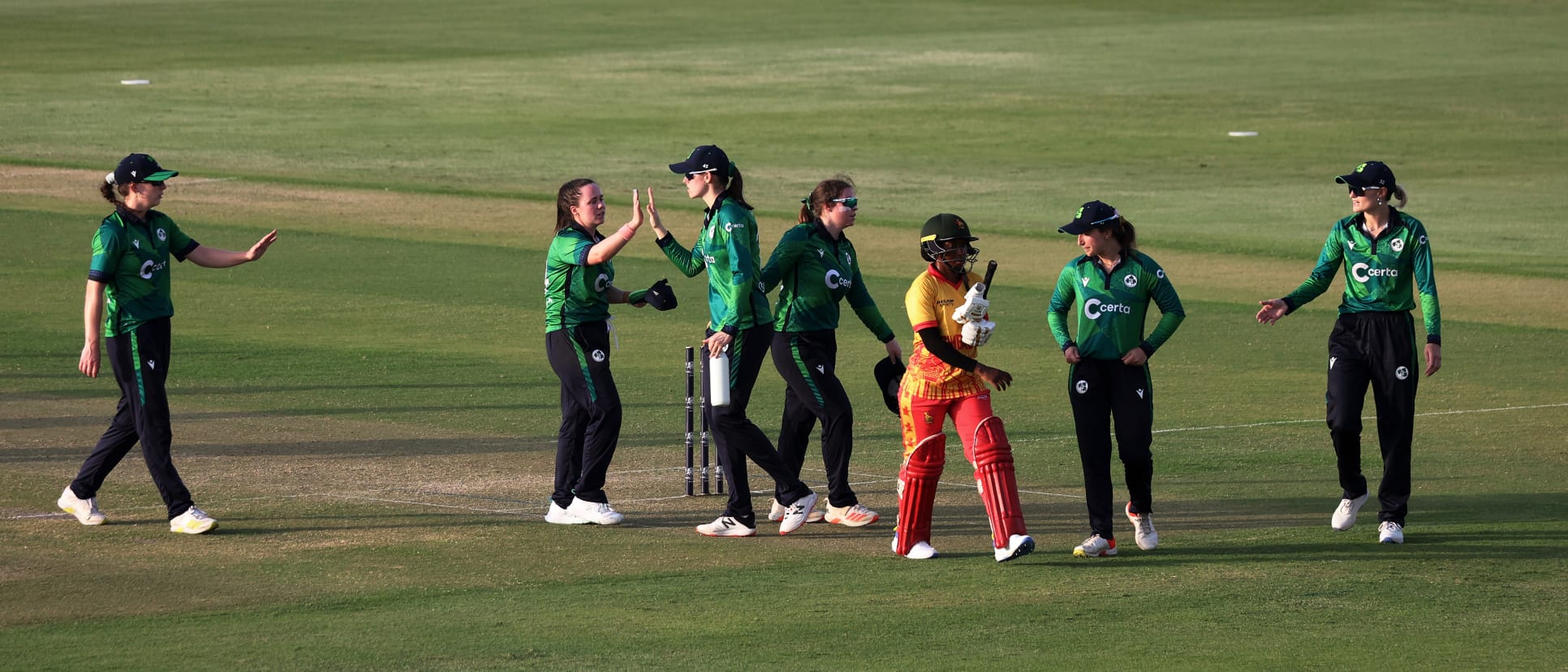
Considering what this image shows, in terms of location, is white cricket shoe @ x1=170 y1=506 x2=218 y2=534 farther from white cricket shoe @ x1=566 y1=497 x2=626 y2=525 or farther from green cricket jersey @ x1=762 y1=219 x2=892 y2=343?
green cricket jersey @ x1=762 y1=219 x2=892 y2=343

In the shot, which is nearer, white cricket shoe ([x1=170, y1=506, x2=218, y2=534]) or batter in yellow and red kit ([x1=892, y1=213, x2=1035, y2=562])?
batter in yellow and red kit ([x1=892, y1=213, x2=1035, y2=562])

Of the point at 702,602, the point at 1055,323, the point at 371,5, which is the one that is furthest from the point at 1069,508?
the point at 371,5

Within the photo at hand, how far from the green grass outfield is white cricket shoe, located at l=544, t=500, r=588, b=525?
0.48ft

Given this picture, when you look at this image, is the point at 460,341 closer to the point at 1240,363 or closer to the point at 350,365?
the point at 350,365

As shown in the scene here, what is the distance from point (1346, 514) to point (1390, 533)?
431mm

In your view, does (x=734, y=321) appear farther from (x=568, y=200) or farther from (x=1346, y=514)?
(x=1346, y=514)

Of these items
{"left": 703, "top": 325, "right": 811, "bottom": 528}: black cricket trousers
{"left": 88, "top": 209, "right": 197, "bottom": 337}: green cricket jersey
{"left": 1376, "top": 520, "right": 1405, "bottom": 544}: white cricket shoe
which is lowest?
{"left": 1376, "top": 520, "right": 1405, "bottom": 544}: white cricket shoe

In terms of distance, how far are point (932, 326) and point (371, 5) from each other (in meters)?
64.5

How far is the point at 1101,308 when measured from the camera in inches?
431

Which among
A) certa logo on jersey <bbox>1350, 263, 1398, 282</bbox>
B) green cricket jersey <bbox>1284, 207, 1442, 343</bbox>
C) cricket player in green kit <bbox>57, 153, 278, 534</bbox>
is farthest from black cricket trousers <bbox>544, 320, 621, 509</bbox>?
certa logo on jersey <bbox>1350, 263, 1398, 282</bbox>

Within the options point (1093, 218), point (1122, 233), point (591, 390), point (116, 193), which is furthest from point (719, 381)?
point (116, 193)

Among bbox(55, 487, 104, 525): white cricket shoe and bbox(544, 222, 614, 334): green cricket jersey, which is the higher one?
bbox(544, 222, 614, 334): green cricket jersey

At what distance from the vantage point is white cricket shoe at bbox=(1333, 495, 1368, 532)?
38.1 ft

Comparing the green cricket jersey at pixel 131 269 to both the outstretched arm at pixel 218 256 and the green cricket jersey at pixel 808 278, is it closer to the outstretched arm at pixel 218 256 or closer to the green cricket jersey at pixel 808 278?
the outstretched arm at pixel 218 256
